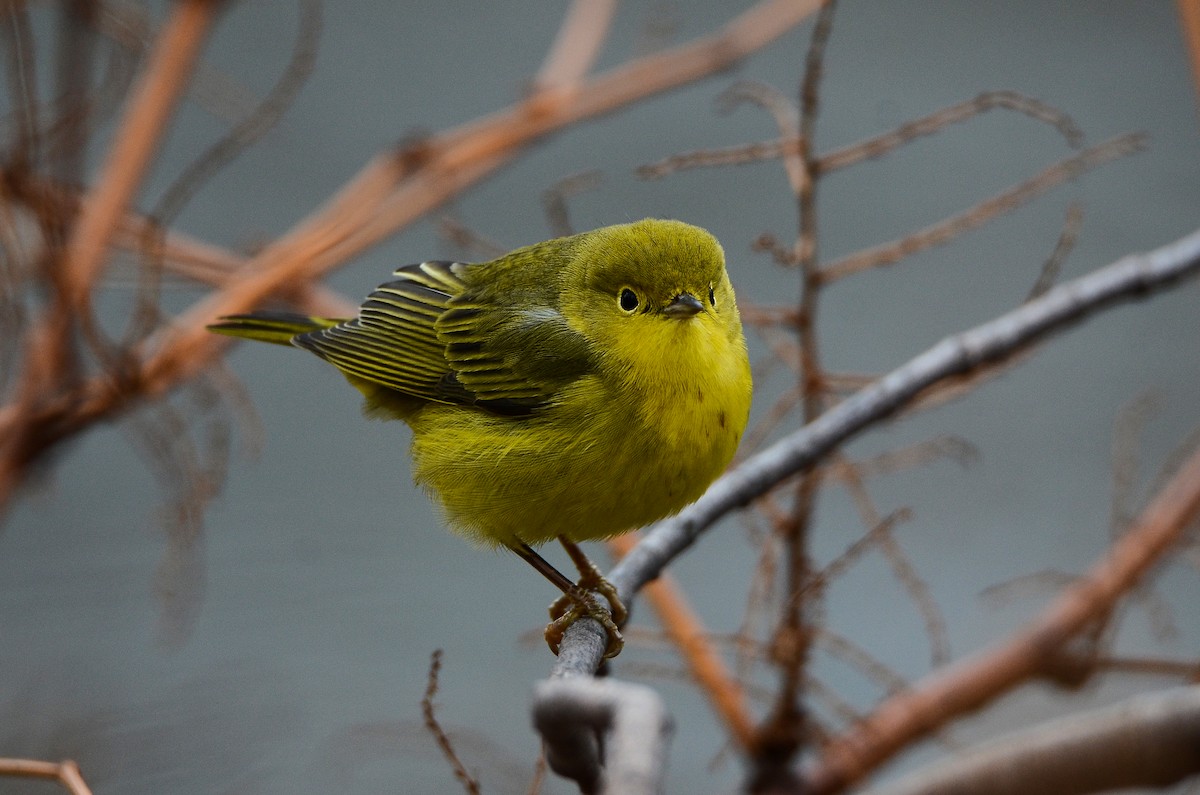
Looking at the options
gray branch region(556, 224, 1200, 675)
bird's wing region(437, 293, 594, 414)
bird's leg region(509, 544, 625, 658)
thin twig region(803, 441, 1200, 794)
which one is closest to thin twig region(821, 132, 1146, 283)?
gray branch region(556, 224, 1200, 675)

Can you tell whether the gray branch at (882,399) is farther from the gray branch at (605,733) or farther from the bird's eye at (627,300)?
the gray branch at (605,733)

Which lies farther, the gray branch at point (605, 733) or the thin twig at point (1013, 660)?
the thin twig at point (1013, 660)

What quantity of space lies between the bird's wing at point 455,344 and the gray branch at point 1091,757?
1.67 meters

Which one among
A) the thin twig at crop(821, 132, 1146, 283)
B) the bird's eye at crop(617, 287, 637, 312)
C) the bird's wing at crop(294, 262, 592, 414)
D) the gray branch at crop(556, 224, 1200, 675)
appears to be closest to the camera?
the gray branch at crop(556, 224, 1200, 675)

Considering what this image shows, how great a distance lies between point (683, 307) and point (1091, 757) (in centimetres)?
157

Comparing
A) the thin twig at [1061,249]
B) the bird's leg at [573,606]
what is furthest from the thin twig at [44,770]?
the thin twig at [1061,249]

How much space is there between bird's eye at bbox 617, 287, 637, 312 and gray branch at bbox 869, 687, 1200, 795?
1.63 meters

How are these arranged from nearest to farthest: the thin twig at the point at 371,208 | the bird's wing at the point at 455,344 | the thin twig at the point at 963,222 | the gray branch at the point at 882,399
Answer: the gray branch at the point at 882,399 < the thin twig at the point at 963,222 < the bird's wing at the point at 455,344 < the thin twig at the point at 371,208

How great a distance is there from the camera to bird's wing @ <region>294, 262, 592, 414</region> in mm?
2529

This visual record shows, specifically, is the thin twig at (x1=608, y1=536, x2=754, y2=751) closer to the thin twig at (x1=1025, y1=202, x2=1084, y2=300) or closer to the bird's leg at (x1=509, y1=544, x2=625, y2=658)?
the bird's leg at (x1=509, y1=544, x2=625, y2=658)

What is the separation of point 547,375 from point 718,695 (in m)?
0.73

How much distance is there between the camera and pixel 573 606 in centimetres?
241

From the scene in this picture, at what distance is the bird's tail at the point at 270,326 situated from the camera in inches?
112

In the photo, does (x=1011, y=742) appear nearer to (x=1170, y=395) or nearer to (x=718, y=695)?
(x=718, y=695)
